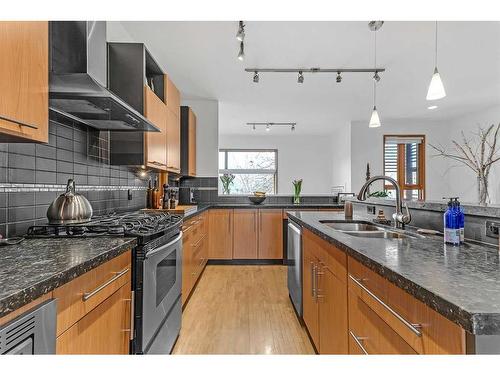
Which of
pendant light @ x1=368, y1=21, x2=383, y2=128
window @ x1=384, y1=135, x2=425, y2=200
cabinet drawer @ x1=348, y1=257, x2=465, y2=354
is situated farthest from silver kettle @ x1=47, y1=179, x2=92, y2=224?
window @ x1=384, y1=135, x2=425, y2=200

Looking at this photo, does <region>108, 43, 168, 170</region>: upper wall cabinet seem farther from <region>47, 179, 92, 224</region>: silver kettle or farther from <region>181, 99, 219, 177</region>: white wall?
<region>181, 99, 219, 177</region>: white wall

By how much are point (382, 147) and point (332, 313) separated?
207 inches

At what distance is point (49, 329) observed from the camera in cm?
82

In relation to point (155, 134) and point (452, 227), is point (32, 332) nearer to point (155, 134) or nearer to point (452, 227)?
point (452, 227)

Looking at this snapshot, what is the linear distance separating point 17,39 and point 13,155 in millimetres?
629

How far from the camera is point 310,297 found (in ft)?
6.75

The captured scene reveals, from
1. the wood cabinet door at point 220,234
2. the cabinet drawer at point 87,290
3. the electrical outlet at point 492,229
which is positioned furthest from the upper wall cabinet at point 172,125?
the electrical outlet at point 492,229

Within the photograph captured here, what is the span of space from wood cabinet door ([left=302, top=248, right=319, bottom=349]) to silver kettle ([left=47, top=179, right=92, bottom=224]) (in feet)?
4.62

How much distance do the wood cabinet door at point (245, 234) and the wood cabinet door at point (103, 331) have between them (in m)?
3.07

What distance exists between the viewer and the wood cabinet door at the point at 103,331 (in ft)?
3.15

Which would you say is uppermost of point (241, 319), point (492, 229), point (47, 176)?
point (47, 176)

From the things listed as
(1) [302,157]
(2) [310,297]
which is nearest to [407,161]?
(1) [302,157]
